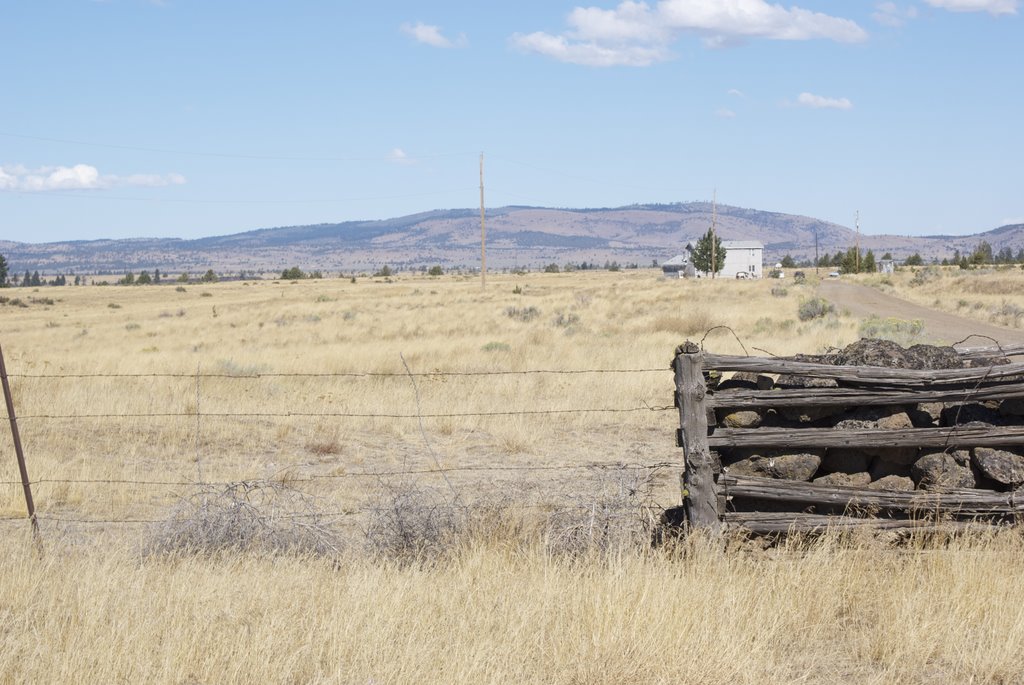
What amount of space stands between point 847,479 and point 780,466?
54 cm

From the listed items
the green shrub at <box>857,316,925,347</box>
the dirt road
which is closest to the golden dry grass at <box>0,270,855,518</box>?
the green shrub at <box>857,316,925,347</box>

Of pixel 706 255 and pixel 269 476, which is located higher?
pixel 706 255

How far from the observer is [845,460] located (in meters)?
7.33

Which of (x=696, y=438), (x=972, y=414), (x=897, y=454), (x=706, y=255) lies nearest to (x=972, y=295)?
(x=972, y=414)

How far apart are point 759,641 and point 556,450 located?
773 cm

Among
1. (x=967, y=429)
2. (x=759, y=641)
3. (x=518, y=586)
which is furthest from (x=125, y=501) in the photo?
(x=967, y=429)

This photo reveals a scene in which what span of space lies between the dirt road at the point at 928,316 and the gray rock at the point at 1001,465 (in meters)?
16.3

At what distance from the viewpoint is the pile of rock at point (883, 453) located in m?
7.12

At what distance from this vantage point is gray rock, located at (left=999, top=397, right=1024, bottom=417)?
7.27 meters

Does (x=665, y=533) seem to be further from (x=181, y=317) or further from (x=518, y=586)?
(x=181, y=317)

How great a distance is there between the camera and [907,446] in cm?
709

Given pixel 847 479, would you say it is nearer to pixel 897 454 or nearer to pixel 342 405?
pixel 897 454

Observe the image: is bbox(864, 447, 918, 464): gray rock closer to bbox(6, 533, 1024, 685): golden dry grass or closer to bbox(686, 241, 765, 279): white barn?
bbox(6, 533, 1024, 685): golden dry grass

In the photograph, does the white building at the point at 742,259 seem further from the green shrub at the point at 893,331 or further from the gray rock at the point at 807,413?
the gray rock at the point at 807,413
